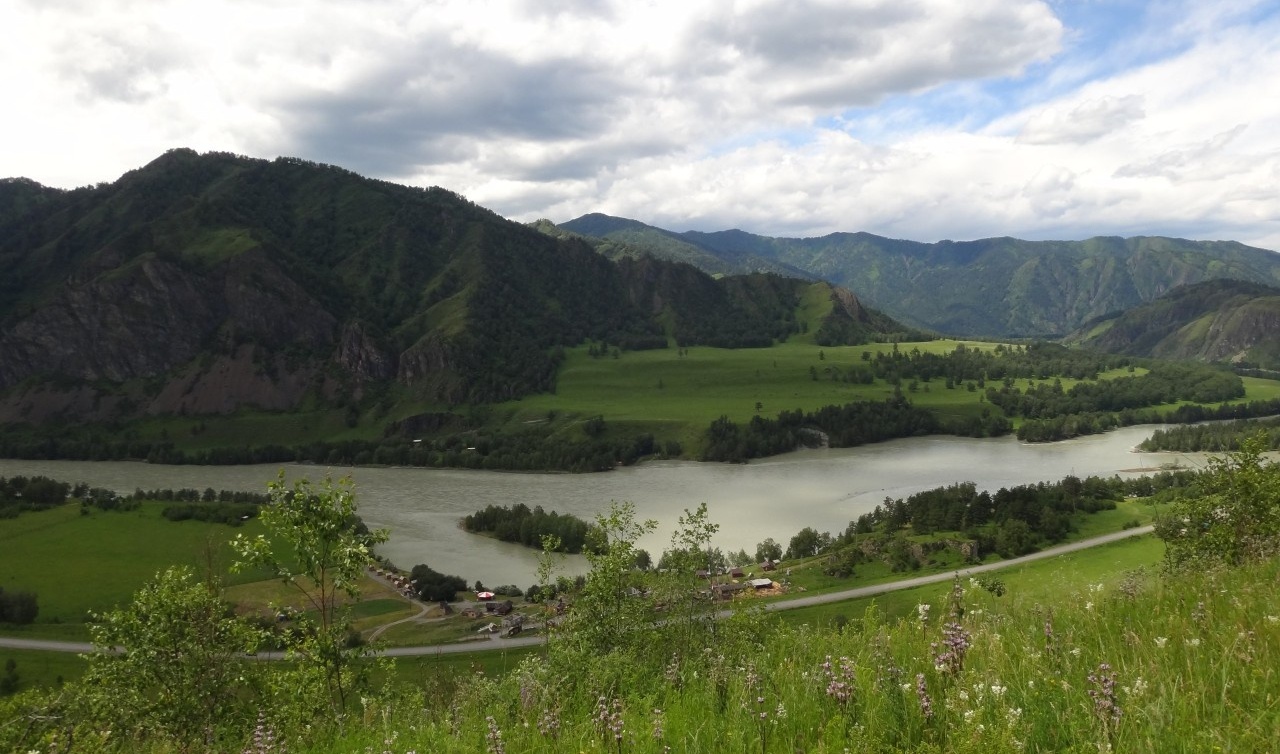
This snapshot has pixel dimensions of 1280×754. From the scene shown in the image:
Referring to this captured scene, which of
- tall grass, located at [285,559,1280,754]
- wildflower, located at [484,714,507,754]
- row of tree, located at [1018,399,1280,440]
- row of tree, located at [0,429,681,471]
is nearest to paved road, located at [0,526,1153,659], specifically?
tall grass, located at [285,559,1280,754]

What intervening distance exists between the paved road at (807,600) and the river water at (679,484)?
47.8 ft

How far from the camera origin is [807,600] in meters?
65.9

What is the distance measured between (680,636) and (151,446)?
196 meters

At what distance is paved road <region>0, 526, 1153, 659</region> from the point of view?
59.2m

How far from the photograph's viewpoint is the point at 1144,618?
642cm

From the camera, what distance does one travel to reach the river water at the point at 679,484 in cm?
9025

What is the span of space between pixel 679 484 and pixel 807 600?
175 ft

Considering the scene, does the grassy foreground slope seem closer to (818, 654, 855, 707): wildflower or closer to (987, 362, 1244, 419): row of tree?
(818, 654, 855, 707): wildflower

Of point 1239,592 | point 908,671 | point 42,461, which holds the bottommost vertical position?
point 42,461

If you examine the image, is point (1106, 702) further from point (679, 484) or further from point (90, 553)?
point (679, 484)

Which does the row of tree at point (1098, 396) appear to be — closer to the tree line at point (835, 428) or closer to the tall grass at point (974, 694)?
the tree line at point (835, 428)

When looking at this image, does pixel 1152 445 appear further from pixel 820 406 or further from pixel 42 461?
pixel 42 461

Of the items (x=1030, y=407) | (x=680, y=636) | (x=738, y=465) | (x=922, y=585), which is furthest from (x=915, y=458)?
(x=680, y=636)

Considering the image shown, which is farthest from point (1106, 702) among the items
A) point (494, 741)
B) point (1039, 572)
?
point (1039, 572)
